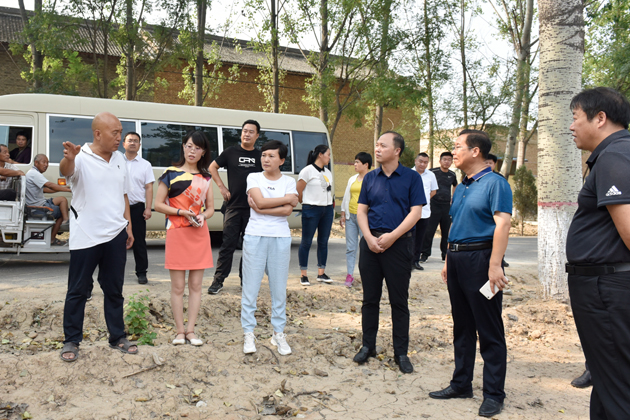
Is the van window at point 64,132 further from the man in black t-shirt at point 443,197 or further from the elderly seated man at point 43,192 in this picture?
the man in black t-shirt at point 443,197

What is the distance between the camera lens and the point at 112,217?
4.20 metres

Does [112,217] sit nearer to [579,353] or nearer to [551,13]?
[579,353]

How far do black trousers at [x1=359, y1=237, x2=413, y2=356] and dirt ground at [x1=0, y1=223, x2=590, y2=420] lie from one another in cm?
29

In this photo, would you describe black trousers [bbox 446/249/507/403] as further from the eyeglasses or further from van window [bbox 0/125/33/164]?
van window [bbox 0/125/33/164]

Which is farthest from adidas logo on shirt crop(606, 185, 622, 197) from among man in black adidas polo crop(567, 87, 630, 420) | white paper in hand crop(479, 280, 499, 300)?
white paper in hand crop(479, 280, 499, 300)

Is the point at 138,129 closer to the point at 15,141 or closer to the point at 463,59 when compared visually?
the point at 15,141

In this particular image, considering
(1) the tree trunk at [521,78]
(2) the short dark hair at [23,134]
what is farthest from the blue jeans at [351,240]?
(1) the tree trunk at [521,78]

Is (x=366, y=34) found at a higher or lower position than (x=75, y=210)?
higher

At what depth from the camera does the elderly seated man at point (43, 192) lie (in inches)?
326

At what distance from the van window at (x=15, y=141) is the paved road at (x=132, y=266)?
178 centimetres

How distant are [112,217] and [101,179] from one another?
0.32 m

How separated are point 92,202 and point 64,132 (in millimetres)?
6305

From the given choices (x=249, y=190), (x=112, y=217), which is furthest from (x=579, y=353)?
(x=112, y=217)

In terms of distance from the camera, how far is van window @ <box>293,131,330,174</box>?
1186 cm
